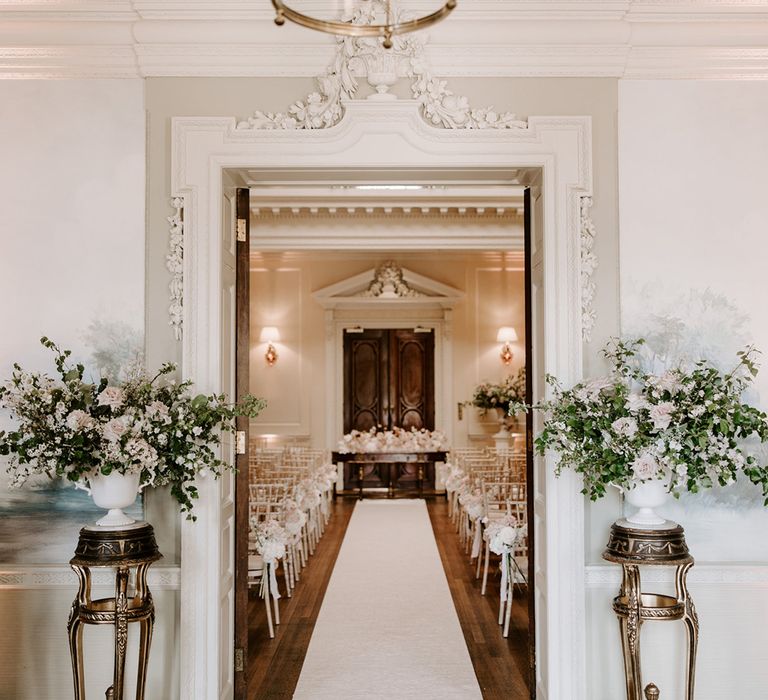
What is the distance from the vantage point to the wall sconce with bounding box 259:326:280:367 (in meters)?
13.6

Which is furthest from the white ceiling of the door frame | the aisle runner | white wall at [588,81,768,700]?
the aisle runner

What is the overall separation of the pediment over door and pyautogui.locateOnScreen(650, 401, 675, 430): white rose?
10091 millimetres

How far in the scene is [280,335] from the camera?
45.1ft

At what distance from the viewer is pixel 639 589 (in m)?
3.62

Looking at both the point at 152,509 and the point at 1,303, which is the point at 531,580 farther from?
the point at 1,303

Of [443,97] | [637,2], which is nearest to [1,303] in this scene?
[443,97]

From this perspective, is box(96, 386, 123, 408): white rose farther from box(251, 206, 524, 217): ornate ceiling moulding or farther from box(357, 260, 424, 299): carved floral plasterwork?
box(357, 260, 424, 299): carved floral plasterwork

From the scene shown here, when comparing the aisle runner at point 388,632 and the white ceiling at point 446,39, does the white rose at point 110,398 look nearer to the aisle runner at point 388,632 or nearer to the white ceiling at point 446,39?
the white ceiling at point 446,39

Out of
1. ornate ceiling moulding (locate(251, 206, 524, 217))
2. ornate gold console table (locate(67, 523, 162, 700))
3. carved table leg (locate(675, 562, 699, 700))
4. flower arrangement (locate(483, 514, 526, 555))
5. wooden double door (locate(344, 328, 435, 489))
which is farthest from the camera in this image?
wooden double door (locate(344, 328, 435, 489))

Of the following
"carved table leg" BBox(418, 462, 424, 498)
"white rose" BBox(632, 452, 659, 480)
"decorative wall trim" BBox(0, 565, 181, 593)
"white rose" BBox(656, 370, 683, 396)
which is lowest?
"carved table leg" BBox(418, 462, 424, 498)

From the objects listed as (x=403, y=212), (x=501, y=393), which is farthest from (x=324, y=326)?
(x=403, y=212)

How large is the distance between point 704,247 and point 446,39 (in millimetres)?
1790

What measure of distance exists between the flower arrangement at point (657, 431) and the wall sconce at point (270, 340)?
10332 millimetres

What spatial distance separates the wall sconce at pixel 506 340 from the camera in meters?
13.6
